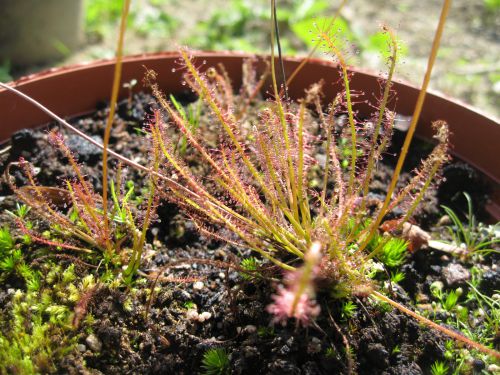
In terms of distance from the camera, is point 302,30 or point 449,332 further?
point 302,30

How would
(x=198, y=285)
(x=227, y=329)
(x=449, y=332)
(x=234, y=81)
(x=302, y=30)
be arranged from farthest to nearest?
1. (x=302, y=30)
2. (x=234, y=81)
3. (x=198, y=285)
4. (x=227, y=329)
5. (x=449, y=332)

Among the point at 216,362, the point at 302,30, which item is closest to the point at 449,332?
the point at 216,362

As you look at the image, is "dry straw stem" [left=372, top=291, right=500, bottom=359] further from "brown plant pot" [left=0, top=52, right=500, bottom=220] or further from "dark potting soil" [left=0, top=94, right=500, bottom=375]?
"brown plant pot" [left=0, top=52, right=500, bottom=220]

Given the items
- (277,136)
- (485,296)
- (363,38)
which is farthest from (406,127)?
(363,38)

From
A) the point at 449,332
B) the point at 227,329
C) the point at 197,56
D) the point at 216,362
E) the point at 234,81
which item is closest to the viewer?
the point at 449,332

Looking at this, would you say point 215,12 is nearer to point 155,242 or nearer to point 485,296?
point 155,242

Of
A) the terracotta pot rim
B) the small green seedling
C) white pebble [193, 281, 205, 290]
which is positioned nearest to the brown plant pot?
the terracotta pot rim

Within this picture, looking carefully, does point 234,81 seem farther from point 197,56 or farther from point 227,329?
point 227,329
